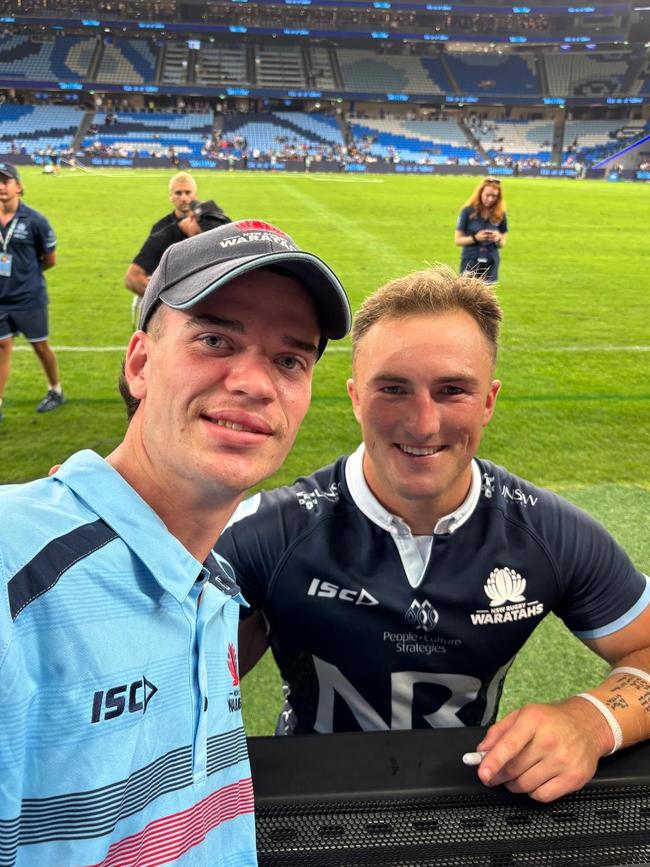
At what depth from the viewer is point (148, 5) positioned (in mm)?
52656

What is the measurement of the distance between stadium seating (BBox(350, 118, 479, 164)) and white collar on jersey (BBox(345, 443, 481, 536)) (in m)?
52.5

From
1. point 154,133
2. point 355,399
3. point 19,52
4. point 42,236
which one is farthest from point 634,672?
point 19,52

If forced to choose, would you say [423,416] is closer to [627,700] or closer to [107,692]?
[627,700]

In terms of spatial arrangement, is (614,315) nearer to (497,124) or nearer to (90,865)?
(90,865)

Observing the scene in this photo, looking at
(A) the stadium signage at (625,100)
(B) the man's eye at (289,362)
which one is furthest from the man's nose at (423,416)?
(A) the stadium signage at (625,100)

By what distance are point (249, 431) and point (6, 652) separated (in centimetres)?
51

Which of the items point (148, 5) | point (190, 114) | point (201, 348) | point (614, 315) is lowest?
point (614, 315)

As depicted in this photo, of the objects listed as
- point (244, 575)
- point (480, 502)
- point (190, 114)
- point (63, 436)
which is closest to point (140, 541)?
point (244, 575)

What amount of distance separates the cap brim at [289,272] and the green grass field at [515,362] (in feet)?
6.20

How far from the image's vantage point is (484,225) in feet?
27.1

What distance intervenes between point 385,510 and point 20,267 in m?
4.90

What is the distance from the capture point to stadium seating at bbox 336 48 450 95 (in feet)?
185

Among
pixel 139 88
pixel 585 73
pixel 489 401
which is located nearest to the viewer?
pixel 489 401

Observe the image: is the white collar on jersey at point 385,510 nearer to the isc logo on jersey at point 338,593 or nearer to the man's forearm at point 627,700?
the isc logo on jersey at point 338,593
